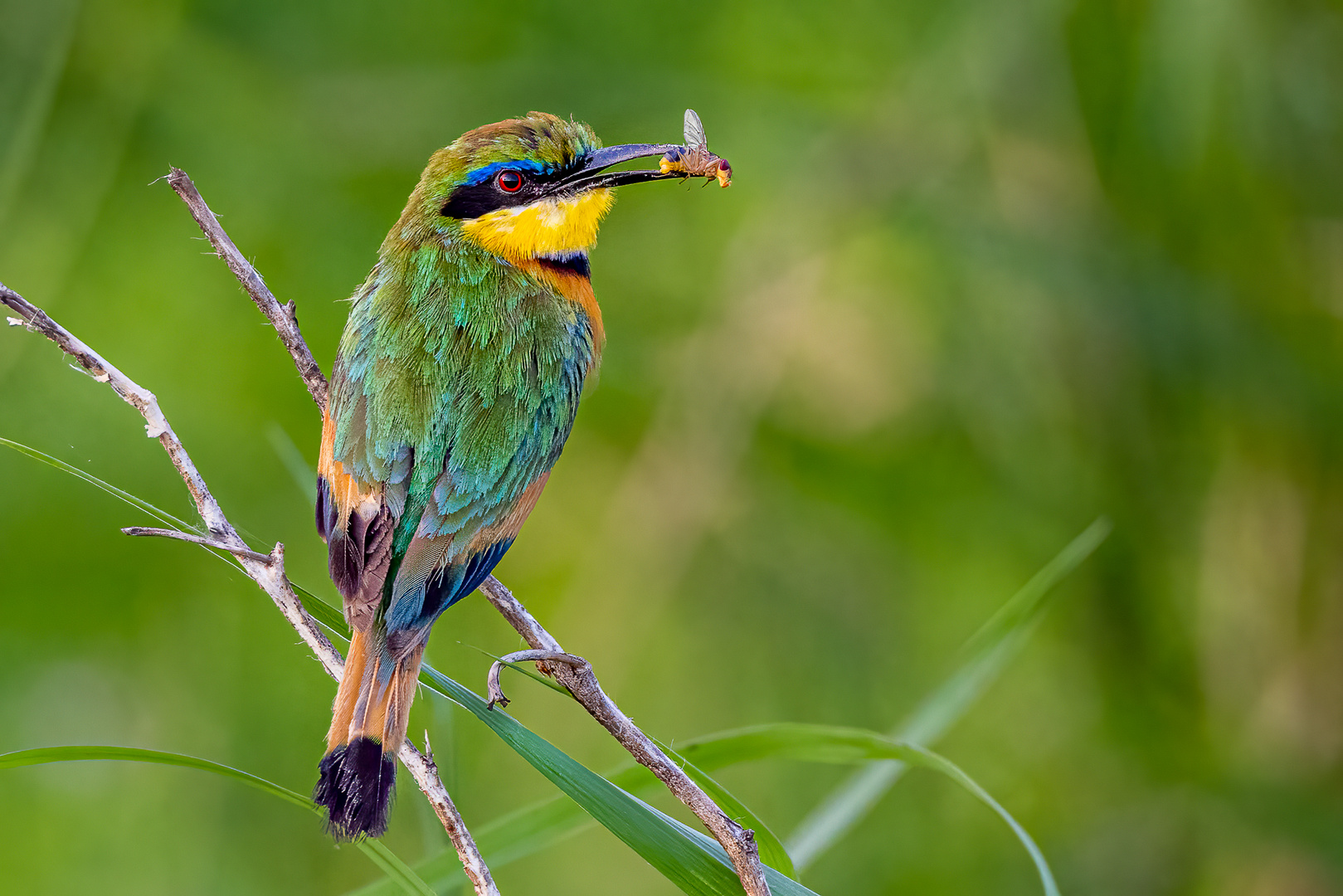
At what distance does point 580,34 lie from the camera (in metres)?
3.42

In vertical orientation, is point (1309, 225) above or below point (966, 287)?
above

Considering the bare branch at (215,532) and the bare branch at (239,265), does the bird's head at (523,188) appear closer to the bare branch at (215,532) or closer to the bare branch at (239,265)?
the bare branch at (239,265)

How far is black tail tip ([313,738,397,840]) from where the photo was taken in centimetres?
139

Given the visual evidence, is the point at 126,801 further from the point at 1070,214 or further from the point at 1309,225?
the point at 1309,225

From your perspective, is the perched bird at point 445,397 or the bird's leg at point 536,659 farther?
the perched bird at point 445,397

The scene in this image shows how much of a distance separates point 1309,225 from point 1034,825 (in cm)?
173

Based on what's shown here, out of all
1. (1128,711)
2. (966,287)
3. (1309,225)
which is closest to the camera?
(1309,225)

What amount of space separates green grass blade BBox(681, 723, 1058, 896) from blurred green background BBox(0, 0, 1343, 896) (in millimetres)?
1802

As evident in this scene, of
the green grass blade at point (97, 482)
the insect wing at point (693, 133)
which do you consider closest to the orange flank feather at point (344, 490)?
the green grass blade at point (97, 482)

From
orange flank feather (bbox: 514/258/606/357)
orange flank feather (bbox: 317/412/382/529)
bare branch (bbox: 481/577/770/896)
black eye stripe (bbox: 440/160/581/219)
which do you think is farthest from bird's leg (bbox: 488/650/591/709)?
black eye stripe (bbox: 440/160/581/219)

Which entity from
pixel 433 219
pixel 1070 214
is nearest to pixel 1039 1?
pixel 1070 214

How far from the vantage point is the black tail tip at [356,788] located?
1.39 metres

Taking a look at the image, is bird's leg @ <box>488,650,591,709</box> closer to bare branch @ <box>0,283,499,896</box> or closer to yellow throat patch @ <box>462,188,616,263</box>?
bare branch @ <box>0,283,499,896</box>

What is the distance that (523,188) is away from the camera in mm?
2232
